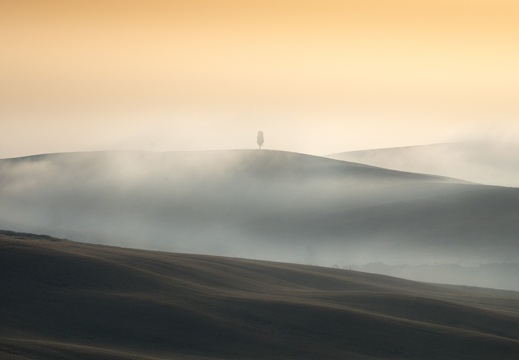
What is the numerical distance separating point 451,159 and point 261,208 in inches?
2852

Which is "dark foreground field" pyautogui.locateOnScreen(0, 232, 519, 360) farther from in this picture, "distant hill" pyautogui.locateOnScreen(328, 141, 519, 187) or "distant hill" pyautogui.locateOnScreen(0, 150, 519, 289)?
"distant hill" pyautogui.locateOnScreen(328, 141, 519, 187)

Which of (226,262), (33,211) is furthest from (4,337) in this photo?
(33,211)

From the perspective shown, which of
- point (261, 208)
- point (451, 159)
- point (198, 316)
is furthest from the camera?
point (451, 159)

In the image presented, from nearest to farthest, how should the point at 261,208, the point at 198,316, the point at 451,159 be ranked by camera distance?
the point at 198,316
the point at 261,208
the point at 451,159

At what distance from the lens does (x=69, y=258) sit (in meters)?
34.0

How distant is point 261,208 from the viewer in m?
82.6

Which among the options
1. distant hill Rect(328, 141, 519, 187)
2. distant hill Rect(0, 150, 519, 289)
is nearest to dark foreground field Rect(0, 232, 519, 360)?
distant hill Rect(0, 150, 519, 289)

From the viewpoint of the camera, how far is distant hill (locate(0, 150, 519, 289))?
212 ft

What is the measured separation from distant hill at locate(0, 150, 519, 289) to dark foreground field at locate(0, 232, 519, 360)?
19436mm

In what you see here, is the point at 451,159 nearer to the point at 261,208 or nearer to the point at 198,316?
the point at 261,208

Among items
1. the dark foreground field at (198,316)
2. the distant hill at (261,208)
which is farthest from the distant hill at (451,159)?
the dark foreground field at (198,316)

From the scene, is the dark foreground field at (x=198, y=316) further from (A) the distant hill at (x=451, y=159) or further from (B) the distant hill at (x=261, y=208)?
(A) the distant hill at (x=451, y=159)

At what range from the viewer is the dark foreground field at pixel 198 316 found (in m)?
26.7

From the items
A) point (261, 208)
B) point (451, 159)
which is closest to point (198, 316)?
point (261, 208)
